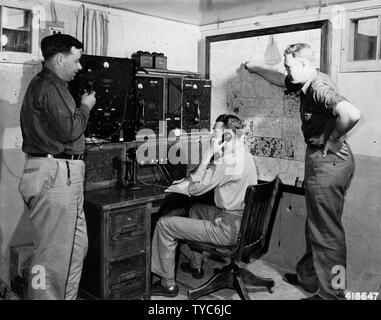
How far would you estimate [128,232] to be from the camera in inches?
117

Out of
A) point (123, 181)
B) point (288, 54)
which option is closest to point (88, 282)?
point (123, 181)

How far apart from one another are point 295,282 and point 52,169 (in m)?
2.11

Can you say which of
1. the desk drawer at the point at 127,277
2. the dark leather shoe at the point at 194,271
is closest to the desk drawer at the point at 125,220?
the desk drawer at the point at 127,277

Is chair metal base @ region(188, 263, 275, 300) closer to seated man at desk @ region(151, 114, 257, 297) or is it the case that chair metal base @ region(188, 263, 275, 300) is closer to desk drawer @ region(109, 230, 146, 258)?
seated man at desk @ region(151, 114, 257, 297)

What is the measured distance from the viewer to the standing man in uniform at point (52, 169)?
2590 mm

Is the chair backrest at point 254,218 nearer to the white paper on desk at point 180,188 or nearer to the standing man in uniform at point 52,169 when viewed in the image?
the white paper on desk at point 180,188

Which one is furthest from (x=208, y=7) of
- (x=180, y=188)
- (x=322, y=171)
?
(x=322, y=171)

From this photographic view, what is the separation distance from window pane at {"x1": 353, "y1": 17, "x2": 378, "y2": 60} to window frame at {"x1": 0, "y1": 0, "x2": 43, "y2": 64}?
7.79 ft

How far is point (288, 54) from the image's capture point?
3033 millimetres

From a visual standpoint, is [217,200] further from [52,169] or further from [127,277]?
[52,169]

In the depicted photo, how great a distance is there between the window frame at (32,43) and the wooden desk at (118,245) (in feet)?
3.57

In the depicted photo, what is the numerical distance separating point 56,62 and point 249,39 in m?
1.94

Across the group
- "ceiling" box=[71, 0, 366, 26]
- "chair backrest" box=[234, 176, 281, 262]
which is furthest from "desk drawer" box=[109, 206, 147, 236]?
"ceiling" box=[71, 0, 366, 26]
